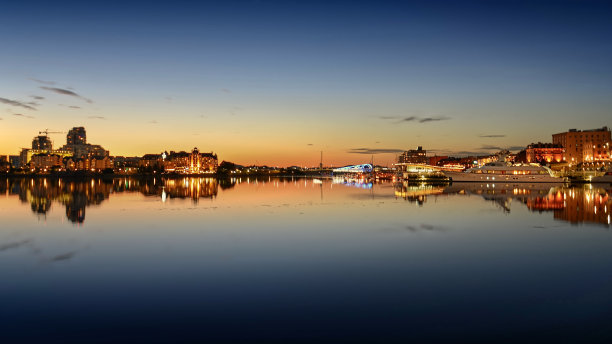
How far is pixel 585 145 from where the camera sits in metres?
134

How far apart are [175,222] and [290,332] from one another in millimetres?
16319

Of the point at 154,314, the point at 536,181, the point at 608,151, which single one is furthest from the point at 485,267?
the point at 608,151

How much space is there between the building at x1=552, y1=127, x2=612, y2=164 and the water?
425 ft

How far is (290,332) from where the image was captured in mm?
7066

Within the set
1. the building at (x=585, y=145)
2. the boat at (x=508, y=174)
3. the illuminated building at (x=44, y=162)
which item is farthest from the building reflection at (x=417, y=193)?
the illuminated building at (x=44, y=162)

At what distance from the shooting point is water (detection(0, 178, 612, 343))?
7188mm

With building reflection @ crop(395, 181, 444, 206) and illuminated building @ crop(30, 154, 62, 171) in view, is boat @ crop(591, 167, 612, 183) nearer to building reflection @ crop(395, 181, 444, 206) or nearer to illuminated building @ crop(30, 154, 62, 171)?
building reflection @ crop(395, 181, 444, 206)

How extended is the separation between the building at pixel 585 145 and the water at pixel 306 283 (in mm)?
129489

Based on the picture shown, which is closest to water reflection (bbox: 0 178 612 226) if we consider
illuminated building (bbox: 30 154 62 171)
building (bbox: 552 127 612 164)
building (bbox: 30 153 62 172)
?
building (bbox: 552 127 612 164)

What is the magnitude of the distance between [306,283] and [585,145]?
154 metres

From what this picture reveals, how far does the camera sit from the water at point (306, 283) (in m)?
7.19

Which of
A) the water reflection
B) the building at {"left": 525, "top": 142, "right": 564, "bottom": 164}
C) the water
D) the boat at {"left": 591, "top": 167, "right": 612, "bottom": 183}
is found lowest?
the water

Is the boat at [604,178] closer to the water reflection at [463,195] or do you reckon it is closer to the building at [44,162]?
the water reflection at [463,195]

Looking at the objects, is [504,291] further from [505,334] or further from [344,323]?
[344,323]
